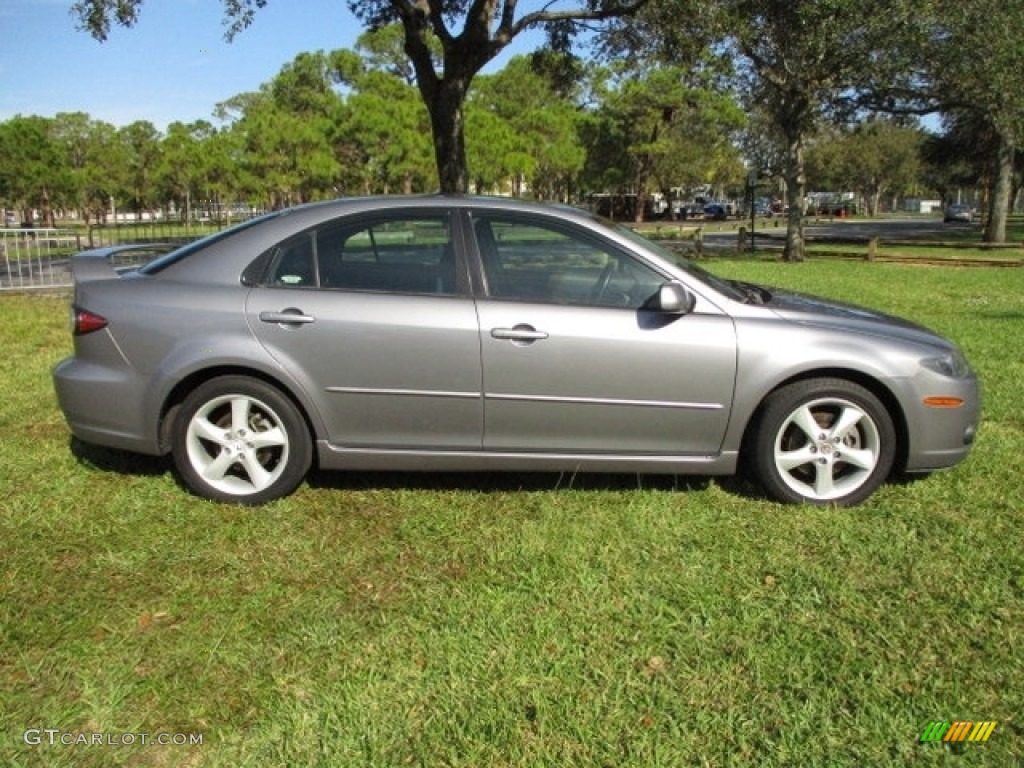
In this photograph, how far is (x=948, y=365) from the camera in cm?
405

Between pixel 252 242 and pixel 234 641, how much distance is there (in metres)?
2.05

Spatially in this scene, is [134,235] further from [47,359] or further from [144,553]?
[144,553]

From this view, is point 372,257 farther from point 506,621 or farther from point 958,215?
point 958,215

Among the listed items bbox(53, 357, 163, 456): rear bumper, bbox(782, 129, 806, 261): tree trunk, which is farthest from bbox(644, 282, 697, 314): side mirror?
bbox(782, 129, 806, 261): tree trunk

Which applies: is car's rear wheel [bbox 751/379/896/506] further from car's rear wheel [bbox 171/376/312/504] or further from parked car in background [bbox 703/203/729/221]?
parked car in background [bbox 703/203/729/221]

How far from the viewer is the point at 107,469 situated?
4621mm

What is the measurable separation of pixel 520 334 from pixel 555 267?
465 millimetres

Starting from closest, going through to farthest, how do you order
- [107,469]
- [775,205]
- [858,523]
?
[858,523]
[107,469]
[775,205]

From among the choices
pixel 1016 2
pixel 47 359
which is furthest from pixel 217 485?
pixel 1016 2

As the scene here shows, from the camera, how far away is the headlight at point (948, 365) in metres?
4.00

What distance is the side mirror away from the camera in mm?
3773

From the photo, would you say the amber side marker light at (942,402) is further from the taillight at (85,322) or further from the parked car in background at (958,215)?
the parked car in background at (958,215)

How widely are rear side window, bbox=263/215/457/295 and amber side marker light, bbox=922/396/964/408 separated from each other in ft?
7.86

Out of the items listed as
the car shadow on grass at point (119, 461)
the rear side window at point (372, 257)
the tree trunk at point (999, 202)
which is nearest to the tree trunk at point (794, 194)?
the tree trunk at point (999, 202)
